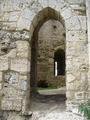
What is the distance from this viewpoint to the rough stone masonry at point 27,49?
470 centimetres

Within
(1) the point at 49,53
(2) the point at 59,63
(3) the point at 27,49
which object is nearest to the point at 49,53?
(1) the point at 49,53

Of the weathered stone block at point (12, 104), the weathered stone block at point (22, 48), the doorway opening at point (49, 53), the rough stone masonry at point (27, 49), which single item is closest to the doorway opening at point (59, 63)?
the doorway opening at point (49, 53)

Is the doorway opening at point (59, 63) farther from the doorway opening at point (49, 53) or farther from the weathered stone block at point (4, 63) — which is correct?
the weathered stone block at point (4, 63)

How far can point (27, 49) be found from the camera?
4875 millimetres

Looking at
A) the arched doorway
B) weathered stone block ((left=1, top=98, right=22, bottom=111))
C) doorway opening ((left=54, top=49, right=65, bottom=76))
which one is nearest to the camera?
weathered stone block ((left=1, top=98, right=22, bottom=111))

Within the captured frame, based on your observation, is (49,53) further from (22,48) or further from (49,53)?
(22,48)

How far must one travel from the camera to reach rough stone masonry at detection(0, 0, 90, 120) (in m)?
4.70

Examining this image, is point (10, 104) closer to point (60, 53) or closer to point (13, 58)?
point (13, 58)

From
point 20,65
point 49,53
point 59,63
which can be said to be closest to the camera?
point 20,65

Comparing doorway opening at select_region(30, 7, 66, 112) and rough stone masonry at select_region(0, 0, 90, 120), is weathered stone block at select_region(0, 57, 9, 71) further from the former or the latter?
doorway opening at select_region(30, 7, 66, 112)

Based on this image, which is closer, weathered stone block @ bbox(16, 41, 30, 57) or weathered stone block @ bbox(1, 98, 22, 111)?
weathered stone block @ bbox(1, 98, 22, 111)

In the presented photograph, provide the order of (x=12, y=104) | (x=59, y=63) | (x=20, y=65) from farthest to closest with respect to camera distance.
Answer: (x=59, y=63) → (x=20, y=65) → (x=12, y=104)

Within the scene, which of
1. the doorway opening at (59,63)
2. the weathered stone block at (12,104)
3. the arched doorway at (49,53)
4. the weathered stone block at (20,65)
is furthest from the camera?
the doorway opening at (59,63)

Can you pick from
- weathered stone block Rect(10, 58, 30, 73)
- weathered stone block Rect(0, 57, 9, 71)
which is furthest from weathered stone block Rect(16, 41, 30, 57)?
weathered stone block Rect(0, 57, 9, 71)
